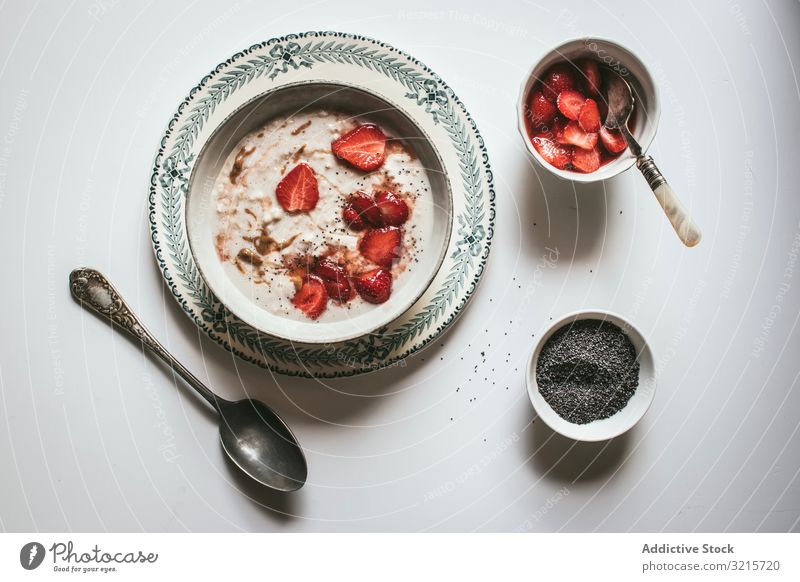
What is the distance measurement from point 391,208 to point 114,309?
0.55 m

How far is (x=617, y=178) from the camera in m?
1.18

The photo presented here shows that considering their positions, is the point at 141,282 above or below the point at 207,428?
above

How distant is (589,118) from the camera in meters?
1.07

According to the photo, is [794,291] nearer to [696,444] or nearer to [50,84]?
[696,444]

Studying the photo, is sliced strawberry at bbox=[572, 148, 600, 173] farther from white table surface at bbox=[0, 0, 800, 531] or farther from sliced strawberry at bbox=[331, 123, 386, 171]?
sliced strawberry at bbox=[331, 123, 386, 171]

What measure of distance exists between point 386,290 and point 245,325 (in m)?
0.26

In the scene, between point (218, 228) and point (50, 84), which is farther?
point (50, 84)

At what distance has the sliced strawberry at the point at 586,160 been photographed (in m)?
1.08

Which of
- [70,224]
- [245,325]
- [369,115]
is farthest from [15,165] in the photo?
[369,115]

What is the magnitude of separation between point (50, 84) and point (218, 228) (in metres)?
0.46

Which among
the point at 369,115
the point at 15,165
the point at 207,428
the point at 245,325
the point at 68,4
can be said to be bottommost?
the point at 207,428

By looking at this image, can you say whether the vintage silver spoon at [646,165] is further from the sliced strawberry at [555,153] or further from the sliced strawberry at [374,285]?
the sliced strawberry at [374,285]

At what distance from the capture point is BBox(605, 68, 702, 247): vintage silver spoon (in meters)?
1.05

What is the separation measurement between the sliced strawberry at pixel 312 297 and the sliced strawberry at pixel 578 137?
1.63 feet
